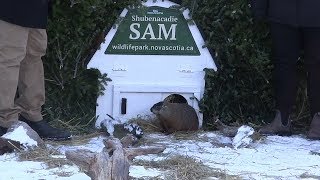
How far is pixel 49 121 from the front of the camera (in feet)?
17.3

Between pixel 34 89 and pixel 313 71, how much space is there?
195 centimetres

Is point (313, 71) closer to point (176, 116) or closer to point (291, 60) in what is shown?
point (291, 60)

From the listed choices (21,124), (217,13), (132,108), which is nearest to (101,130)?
(132,108)

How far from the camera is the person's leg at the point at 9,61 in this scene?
4488 millimetres

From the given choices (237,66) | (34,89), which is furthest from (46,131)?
(237,66)

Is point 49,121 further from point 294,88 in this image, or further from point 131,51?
point 294,88

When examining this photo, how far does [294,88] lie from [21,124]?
1979mm

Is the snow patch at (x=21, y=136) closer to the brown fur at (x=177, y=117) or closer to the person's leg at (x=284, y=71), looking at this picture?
the brown fur at (x=177, y=117)

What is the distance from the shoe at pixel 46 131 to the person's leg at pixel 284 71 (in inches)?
56.0

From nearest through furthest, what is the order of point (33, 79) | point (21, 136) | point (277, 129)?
point (21, 136)
point (33, 79)
point (277, 129)

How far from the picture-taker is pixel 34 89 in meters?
4.84

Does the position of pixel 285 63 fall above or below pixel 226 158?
above

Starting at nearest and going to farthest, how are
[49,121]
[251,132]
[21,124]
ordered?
1. [21,124]
2. [251,132]
3. [49,121]

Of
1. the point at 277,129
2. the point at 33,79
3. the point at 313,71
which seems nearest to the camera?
the point at 33,79
